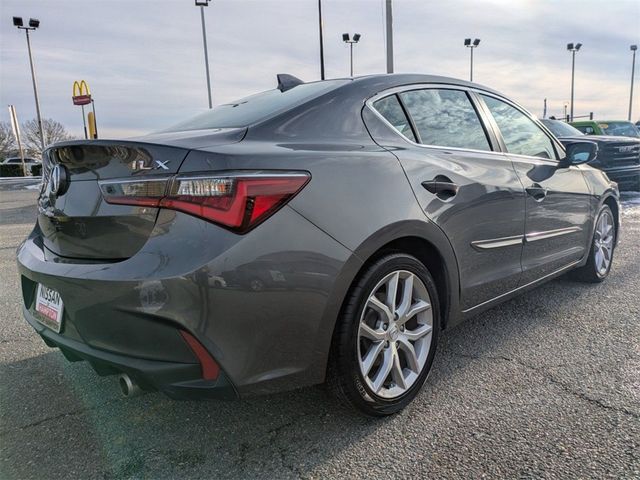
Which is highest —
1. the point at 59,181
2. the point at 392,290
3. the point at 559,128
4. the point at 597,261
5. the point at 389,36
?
the point at 389,36

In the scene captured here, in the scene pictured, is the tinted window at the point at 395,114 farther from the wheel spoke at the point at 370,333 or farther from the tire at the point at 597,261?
the tire at the point at 597,261

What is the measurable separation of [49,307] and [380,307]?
1.42 m

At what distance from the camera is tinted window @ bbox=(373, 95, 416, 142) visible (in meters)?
2.52

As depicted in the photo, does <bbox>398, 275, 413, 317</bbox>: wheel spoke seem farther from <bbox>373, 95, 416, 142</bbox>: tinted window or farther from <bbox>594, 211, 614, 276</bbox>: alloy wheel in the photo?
<bbox>594, 211, 614, 276</bbox>: alloy wheel

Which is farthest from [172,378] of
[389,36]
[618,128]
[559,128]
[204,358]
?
[618,128]

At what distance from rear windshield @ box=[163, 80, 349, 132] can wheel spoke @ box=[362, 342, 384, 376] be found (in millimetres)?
1136

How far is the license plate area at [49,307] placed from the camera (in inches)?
81.1

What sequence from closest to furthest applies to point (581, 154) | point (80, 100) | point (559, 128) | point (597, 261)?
1. point (581, 154)
2. point (597, 261)
3. point (559, 128)
4. point (80, 100)

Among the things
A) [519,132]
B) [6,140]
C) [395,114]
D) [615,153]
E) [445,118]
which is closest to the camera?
[395,114]

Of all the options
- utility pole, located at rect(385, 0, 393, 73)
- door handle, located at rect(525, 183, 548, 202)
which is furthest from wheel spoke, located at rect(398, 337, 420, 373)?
utility pole, located at rect(385, 0, 393, 73)

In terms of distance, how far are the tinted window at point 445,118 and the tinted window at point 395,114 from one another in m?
0.07

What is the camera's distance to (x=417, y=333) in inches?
95.7

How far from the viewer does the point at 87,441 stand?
2178 millimetres

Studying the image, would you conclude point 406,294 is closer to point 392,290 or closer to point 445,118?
point 392,290
